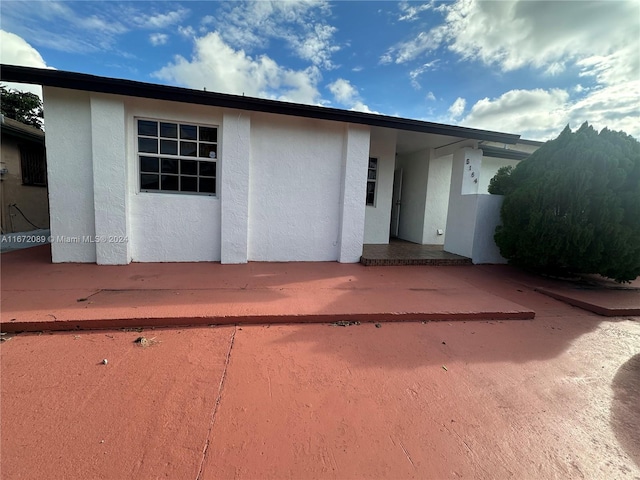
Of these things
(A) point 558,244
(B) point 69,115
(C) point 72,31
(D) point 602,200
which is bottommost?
(A) point 558,244

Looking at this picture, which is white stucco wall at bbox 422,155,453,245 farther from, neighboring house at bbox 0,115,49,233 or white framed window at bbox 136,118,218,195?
neighboring house at bbox 0,115,49,233

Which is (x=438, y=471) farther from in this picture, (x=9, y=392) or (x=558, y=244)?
(x=558, y=244)

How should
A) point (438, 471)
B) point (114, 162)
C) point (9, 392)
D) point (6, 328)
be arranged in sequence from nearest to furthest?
point (438, 471) < point (9, 392) < point (6, 328) < point (114, 162)

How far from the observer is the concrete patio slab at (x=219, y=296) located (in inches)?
126

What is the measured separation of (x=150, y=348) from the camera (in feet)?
8.82

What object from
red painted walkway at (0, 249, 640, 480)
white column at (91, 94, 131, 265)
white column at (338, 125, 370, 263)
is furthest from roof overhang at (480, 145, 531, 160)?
white column at (91, 94, 131, 265)

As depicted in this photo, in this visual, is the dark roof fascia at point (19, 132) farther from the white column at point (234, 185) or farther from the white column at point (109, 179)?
the white column at point (234, 185)

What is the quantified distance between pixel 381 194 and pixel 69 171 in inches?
289

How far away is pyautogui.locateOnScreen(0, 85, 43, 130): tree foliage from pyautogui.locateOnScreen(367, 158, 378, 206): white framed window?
2179cm

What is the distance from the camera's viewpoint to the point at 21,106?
1695cm

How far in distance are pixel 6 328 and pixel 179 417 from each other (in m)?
2.60

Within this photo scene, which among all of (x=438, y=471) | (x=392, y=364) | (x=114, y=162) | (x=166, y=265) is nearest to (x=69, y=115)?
(x=114, y=162)

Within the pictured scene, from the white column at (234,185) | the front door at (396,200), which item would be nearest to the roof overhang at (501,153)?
the front door at (396,200)

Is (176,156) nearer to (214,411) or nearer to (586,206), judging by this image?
(214,411)
